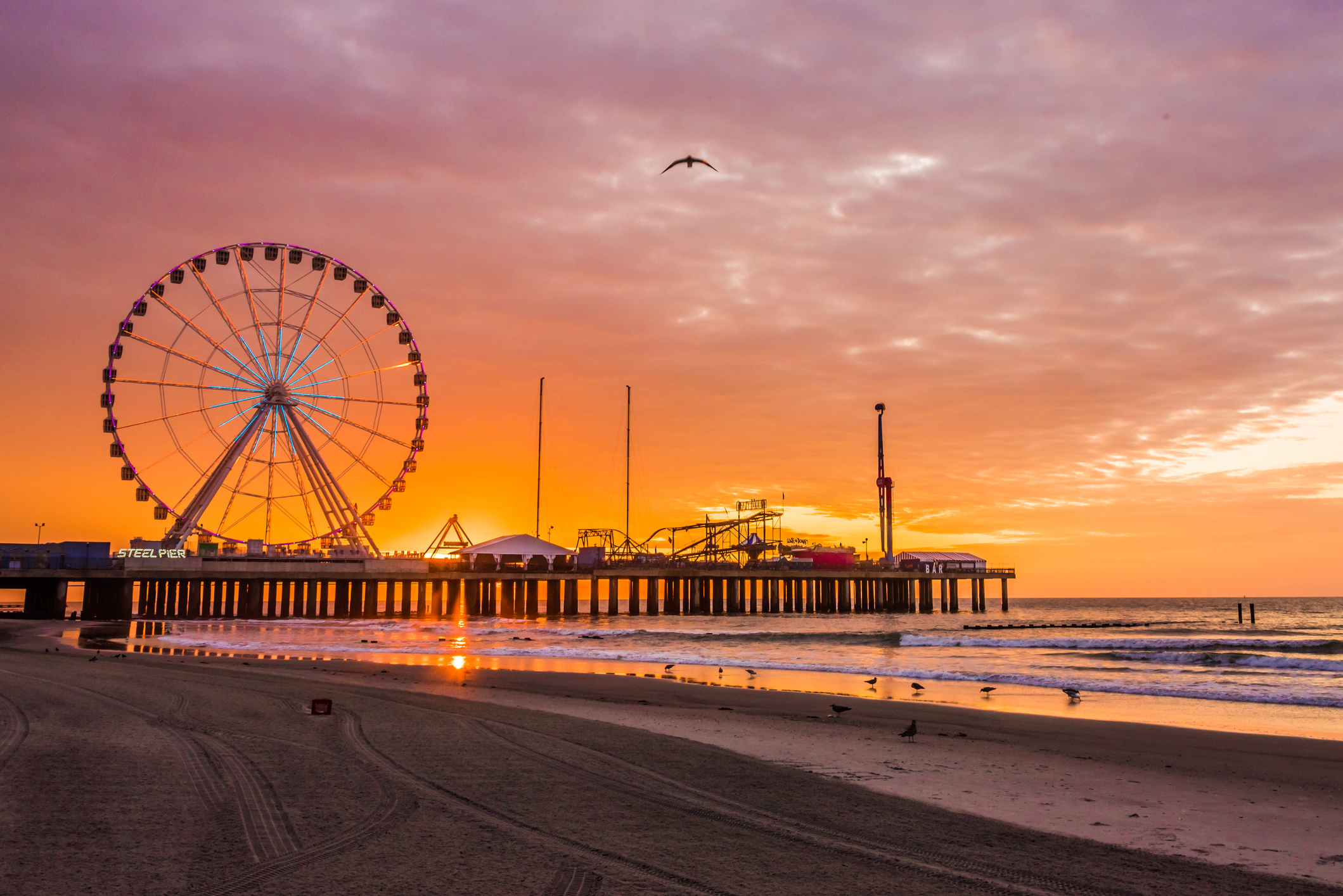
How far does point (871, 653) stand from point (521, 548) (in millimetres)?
58862

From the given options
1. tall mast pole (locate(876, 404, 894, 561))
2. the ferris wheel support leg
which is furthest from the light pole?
the ferris wheel support leg

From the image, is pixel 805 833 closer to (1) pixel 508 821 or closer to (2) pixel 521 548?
(1) pixel 508 821

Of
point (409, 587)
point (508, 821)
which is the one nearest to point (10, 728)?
point (508, 821)

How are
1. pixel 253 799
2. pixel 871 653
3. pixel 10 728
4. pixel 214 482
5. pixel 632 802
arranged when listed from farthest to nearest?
pixel 214 482, pixel 871 653, pixel 10 728, pixel 632 802, pixel 253 799

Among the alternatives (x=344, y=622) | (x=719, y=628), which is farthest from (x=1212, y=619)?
(x=344, y=622)

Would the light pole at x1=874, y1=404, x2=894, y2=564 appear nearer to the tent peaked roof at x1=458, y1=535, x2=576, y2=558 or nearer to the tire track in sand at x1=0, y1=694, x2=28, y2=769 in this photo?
the tent peaked roof at x1=458, y1=535, x2=576, y2=558

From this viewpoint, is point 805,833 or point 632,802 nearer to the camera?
point 805,833

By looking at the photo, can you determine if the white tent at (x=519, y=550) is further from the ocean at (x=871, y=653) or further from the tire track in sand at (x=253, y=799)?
the tire track in sand at (x=253, y=799)

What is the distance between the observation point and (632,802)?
28.8 ft

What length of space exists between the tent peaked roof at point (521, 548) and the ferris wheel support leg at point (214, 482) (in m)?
30.1

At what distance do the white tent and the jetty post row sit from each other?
258 cm

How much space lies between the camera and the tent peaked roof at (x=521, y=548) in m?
91.1

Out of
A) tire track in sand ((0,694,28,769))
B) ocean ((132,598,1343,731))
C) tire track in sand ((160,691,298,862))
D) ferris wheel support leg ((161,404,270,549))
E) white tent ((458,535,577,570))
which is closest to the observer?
tire track in sand ((160,691,298,862))

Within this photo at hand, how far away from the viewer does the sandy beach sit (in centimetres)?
645
